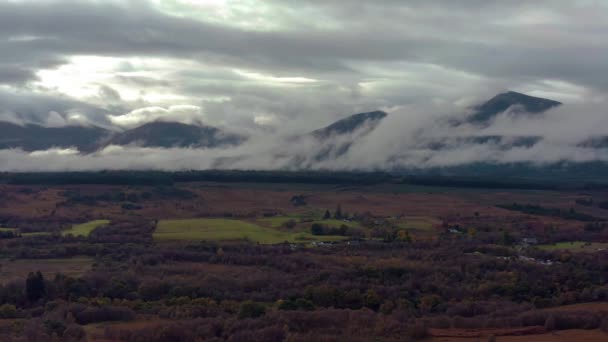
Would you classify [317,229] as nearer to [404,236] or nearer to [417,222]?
[404,236]

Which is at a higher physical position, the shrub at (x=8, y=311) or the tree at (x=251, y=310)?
the tree at (x=251, y=310)

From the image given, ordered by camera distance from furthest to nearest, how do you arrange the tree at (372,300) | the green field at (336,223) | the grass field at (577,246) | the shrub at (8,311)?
1. the green field at (336,223)
2. the grass field at (577,246)
3. the tree at (372,300)
4. the shrub at (8,311)

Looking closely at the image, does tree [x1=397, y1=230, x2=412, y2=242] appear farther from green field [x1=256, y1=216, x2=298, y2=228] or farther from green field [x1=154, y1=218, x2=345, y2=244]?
green field [x1=256, y1=216, x2=298, y2=228]

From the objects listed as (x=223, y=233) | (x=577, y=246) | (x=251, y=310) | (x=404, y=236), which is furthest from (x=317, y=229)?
(x=251, y=310)

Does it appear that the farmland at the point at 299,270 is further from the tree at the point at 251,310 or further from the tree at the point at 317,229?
the tree at the point at 317,229

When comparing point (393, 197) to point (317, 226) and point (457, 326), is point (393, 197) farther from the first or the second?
point (457, 326)

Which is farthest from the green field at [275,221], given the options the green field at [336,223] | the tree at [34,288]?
the tree at [34,288]
